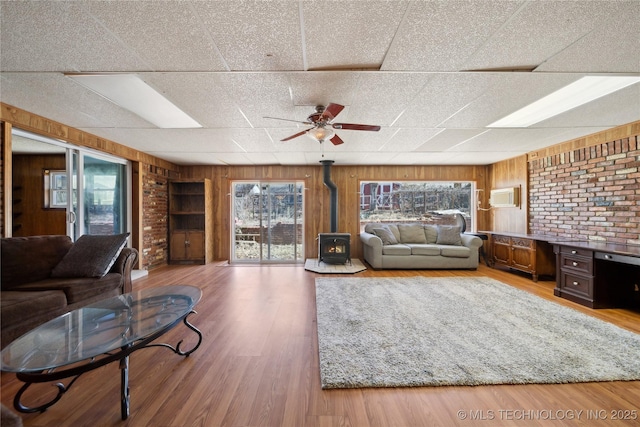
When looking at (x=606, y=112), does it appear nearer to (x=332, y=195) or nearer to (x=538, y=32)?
(x=538, y=32)

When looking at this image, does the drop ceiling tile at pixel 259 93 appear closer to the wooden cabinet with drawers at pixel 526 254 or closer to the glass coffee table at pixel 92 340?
the glass coffee table at pixel 92 340

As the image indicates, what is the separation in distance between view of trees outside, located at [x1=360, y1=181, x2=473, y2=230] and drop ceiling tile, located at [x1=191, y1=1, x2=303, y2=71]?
453cm

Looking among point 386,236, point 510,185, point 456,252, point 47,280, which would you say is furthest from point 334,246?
point 47,280

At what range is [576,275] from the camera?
3.13 m

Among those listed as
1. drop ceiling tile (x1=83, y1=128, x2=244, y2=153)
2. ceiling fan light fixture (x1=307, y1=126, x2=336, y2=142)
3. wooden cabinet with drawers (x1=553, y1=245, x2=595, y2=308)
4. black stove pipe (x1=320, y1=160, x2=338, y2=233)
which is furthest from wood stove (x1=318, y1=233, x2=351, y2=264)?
wooden cabinet with drawers (x1=553, y1=245, x2=595, y2=308)

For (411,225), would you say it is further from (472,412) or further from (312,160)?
(472,412)

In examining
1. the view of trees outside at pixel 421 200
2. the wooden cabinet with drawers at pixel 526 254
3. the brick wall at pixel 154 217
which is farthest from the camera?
the view of trees outside at pixel 421 200

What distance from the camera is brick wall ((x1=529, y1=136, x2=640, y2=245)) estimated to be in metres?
3.25

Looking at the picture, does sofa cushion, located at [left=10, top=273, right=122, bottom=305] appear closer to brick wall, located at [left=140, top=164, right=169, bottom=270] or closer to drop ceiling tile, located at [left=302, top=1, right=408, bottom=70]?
brick wall, located at [left=140, top=164, right=169, bottom=270]

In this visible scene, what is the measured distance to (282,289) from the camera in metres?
3.72

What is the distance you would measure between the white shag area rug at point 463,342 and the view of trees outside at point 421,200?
9.73ft

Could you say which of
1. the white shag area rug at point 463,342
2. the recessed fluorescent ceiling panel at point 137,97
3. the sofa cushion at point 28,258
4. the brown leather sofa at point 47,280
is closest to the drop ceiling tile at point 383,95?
the recessed fluorescent ceiling panel at point 137,97

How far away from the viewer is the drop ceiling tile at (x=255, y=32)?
1.40 metres

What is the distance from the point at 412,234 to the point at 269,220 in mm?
3299
